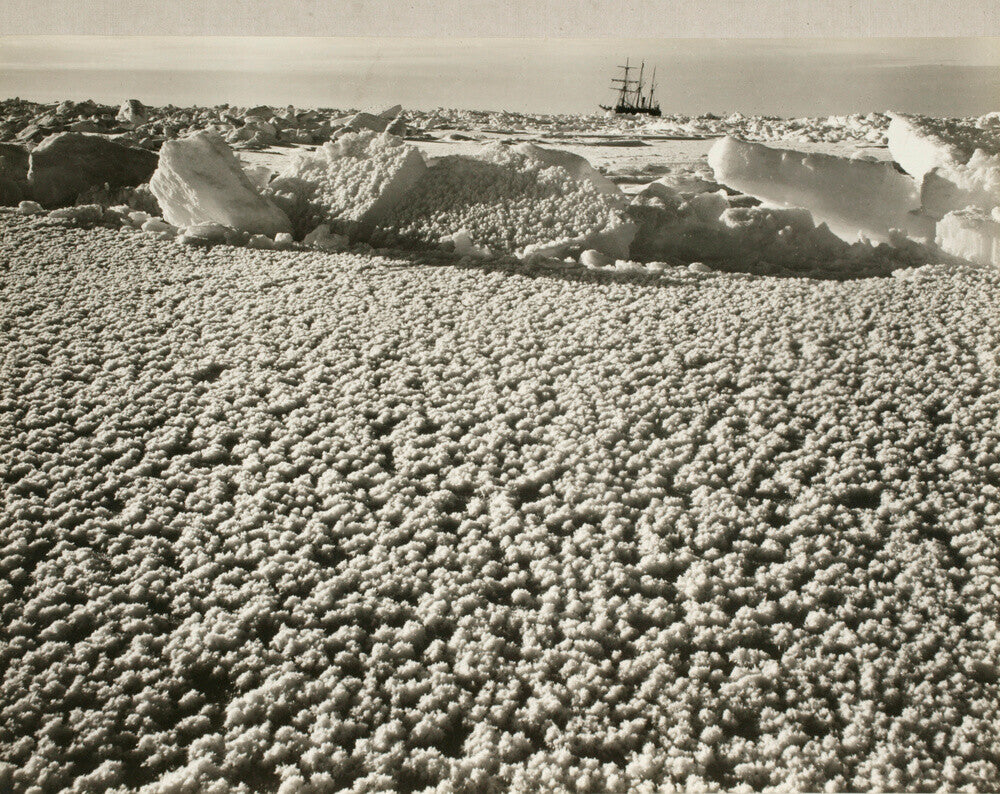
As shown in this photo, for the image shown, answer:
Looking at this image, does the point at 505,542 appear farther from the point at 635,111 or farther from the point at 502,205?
the point at 635,111

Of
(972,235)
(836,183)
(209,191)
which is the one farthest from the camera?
(836,183)

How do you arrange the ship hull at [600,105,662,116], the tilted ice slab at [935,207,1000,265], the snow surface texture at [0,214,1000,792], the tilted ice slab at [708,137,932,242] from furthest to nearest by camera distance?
the ship hull at [600,105,662,116] < the tilted ice slab at [708,137,932,242] < the tilted ice slab at [935,207,1000,265] < the snow surface texture at [0,214,1000,792]

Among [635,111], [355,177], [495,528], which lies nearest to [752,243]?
[355,177]

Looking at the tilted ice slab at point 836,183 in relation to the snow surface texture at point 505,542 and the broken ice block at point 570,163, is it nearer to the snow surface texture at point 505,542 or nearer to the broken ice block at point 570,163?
the broken ice block at point 570,163

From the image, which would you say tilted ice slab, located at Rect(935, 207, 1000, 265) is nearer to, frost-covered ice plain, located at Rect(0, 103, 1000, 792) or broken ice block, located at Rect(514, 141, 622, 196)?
frost-covered ice plain, located at Rect(0, 103, 1000, 792)

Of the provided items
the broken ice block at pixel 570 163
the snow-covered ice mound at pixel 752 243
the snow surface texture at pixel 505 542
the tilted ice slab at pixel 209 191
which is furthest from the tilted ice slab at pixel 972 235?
the tilted ice slab at pixel 209 191

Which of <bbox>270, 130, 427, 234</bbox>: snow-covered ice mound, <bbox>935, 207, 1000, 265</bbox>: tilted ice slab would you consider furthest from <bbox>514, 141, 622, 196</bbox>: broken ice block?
<bbox>935, 207, 1000, 265</bbox>: tilted ice slab
